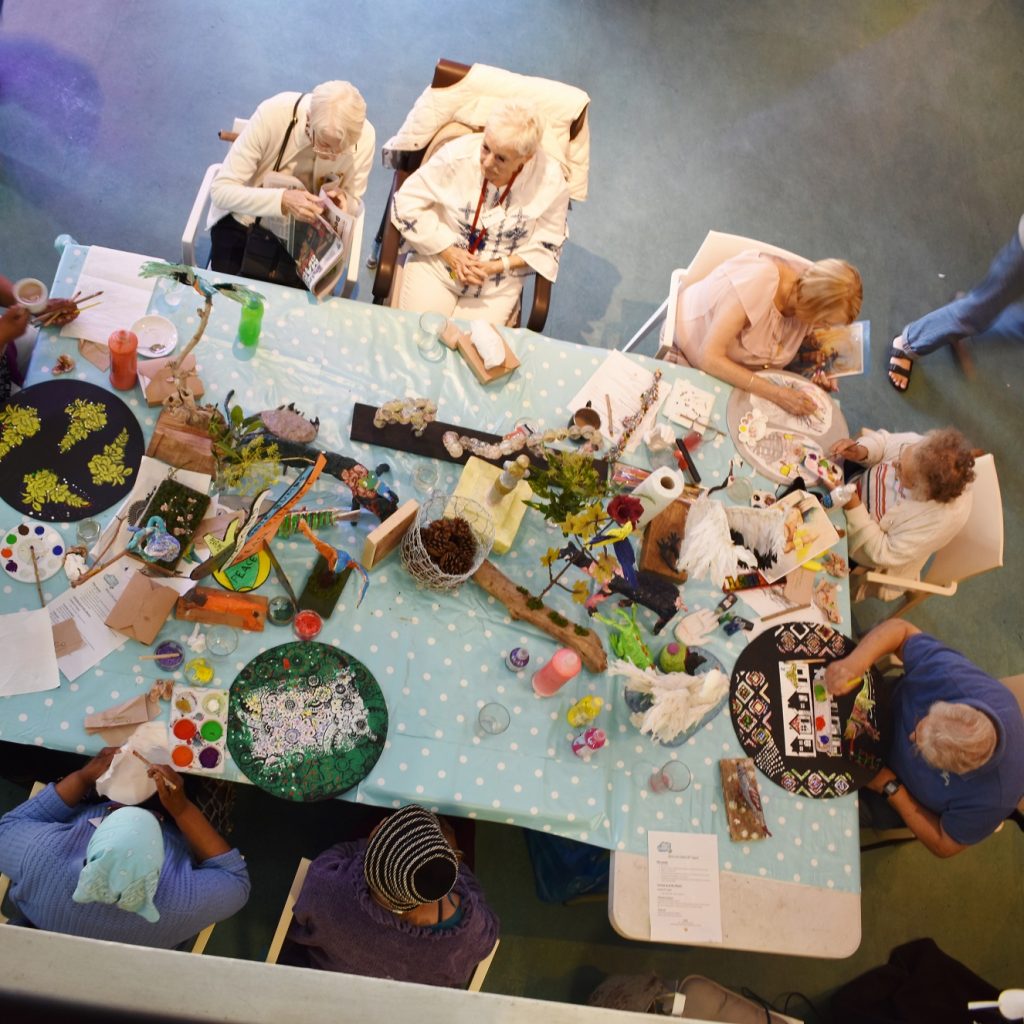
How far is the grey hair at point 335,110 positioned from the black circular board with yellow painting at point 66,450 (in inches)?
49.1

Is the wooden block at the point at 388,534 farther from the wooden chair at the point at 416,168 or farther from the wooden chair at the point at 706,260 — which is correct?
the wooden chair at the point at 706,260

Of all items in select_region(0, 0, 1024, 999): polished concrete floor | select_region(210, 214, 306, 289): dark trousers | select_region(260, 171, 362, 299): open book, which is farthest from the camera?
select_region(0, 0, 1024, 999): polished concrete floor

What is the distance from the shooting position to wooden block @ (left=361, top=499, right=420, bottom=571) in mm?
2531

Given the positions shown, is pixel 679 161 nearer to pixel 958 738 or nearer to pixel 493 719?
pixel 958 738

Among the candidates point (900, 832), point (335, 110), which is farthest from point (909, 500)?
point (335, 110)

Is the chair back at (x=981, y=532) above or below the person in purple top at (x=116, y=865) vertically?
above

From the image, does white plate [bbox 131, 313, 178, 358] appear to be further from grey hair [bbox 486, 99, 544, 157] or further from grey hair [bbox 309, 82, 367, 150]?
grey hair [bbox 486, 99, 544, 157]

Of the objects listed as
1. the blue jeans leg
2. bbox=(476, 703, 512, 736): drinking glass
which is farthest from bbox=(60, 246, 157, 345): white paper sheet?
the blue jeans leg

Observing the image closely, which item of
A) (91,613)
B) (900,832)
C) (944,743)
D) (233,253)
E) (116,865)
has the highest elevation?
(233,253)

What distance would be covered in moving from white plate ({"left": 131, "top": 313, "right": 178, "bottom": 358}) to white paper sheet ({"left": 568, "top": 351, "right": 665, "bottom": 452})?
142 centimetres

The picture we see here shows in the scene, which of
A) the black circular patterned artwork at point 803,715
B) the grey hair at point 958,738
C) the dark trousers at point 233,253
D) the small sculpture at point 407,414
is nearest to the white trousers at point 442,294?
the dark trousers at point 233,253

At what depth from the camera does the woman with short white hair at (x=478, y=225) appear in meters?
3.40

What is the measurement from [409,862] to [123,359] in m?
1.75

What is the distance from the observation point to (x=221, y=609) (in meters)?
2.48
